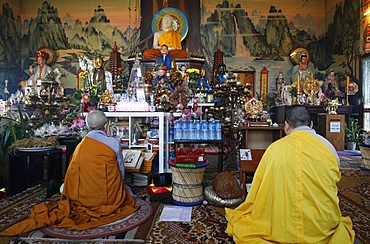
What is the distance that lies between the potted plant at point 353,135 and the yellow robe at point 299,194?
7.07 metres

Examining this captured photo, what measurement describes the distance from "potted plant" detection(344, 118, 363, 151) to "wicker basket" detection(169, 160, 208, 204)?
21.8 ft

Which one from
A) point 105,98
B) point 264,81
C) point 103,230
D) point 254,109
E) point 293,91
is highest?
point 264,81

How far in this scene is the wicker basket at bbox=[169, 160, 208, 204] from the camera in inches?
137

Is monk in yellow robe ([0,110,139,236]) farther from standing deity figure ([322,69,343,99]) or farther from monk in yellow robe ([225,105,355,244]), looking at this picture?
standing deity figure ([322,69,343,99])

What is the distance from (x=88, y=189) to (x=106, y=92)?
2928mm

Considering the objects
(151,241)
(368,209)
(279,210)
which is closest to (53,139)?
(151,241)

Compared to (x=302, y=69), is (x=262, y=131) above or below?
below

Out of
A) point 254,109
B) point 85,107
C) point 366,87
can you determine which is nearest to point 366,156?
point 254,109

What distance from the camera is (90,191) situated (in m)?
2.93

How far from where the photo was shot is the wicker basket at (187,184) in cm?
347

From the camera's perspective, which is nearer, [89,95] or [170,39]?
[89,95]

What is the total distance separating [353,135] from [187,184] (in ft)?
22.8

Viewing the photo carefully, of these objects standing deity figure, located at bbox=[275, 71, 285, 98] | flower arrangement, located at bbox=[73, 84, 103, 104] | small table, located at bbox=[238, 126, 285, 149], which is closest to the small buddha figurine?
flower arrangement, located at bbox=[73, 84, 103, 104]

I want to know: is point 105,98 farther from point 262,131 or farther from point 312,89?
point 312,89
